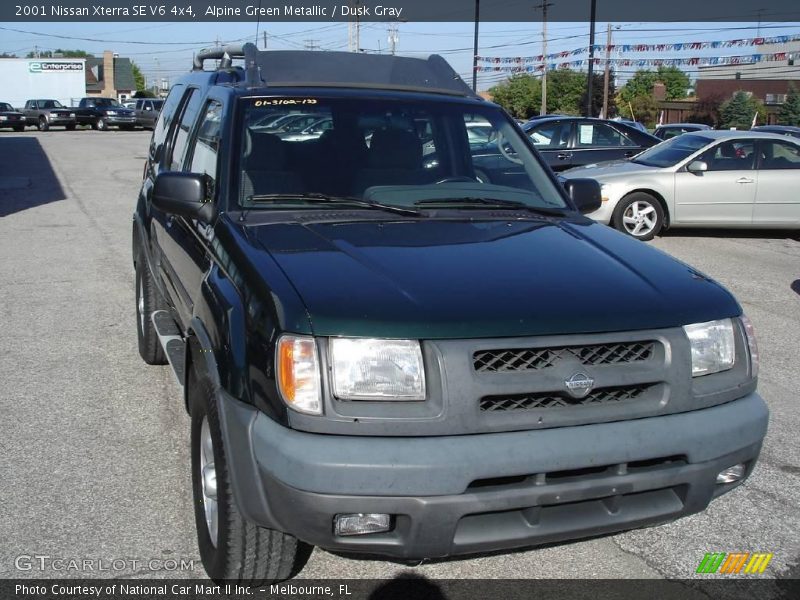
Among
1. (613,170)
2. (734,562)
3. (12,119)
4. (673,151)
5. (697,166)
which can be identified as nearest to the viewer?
(734,562)

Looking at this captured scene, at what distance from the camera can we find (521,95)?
81188 millimetres

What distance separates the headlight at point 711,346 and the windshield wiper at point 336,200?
1.32 metres

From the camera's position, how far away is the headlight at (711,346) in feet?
10.2

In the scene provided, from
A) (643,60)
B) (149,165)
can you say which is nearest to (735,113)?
(643,60)

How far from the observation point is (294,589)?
3.35 meters

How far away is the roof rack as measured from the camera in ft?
14.8

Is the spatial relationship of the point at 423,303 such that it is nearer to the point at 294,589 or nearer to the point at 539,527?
the point at 539,527

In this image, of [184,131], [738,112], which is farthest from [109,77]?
[184,131]

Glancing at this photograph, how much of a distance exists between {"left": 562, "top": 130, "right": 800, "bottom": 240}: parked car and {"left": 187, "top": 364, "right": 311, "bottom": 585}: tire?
958cm

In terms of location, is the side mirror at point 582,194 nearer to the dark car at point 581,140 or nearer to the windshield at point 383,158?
the windshield at point 383,158

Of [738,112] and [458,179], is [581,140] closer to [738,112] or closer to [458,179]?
[458,179]

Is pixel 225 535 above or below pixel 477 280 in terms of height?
below

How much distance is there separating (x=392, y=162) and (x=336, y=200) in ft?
1.46

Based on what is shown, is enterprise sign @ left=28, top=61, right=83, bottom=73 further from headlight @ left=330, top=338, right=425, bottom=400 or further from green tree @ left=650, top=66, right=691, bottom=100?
headlight @ left=330, top=338, right=425, bottom=400
